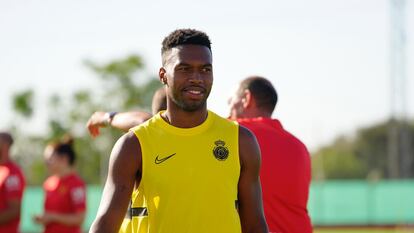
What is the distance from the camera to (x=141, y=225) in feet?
17.7

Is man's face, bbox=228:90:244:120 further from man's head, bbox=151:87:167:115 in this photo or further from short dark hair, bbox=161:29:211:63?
short dark hair, bbox=161:29:211:63

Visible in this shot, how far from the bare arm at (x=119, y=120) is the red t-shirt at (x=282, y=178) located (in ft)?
2.92

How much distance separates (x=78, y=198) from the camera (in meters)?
13.6

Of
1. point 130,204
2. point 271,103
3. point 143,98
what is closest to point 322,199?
point 143,98

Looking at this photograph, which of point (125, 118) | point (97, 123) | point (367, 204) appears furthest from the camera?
point (367, 204)

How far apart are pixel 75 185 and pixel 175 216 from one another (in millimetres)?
8441

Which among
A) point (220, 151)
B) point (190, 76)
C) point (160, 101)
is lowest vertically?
point (220, 151)

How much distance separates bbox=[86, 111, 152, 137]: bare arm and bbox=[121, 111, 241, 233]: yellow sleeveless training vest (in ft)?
5.54

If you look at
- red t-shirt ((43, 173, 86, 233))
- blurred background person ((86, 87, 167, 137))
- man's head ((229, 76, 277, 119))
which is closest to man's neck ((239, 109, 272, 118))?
man's head ((229, 76, 277, 119))

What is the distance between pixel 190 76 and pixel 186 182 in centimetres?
55

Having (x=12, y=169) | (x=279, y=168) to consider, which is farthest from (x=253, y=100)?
(x=12, y=169)

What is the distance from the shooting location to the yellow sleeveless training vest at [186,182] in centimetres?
531

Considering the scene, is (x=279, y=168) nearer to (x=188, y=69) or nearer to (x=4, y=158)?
(x=188, y=69)

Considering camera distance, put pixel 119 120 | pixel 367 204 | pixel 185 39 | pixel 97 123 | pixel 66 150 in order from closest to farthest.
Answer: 1. pixel 185 39
2. pixel 119 120
3. pixel 97 123
4. pixel 66 150
5. pixel 367 204
